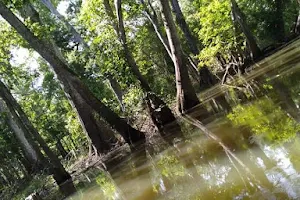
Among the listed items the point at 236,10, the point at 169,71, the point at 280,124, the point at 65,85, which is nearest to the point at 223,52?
the point at 236,10

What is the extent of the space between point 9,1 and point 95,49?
4289 mm

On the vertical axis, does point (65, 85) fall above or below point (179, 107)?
above

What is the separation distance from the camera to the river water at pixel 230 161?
433cm

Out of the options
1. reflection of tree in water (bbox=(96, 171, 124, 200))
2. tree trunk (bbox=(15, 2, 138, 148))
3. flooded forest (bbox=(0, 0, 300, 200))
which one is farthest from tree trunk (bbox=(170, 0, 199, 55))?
reflection of tree in water (bbox=(96, 171, 124, 200))

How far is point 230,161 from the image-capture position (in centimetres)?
553

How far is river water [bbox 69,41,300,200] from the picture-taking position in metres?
4.33

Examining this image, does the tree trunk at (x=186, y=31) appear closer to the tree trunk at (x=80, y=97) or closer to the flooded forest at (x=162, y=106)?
the flooded forest at (x=162, y=106)

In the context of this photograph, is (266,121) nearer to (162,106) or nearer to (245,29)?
(162,106)

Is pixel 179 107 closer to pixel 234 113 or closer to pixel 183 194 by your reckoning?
pixel 234 113

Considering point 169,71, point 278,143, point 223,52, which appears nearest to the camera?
point 278,143

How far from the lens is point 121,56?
15.5m

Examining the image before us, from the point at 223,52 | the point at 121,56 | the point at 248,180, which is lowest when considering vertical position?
the point at 248,180

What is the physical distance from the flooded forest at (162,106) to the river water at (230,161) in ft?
0.08

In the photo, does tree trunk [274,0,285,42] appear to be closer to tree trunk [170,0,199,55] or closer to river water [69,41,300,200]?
tree trunk [170,0,199,55]
